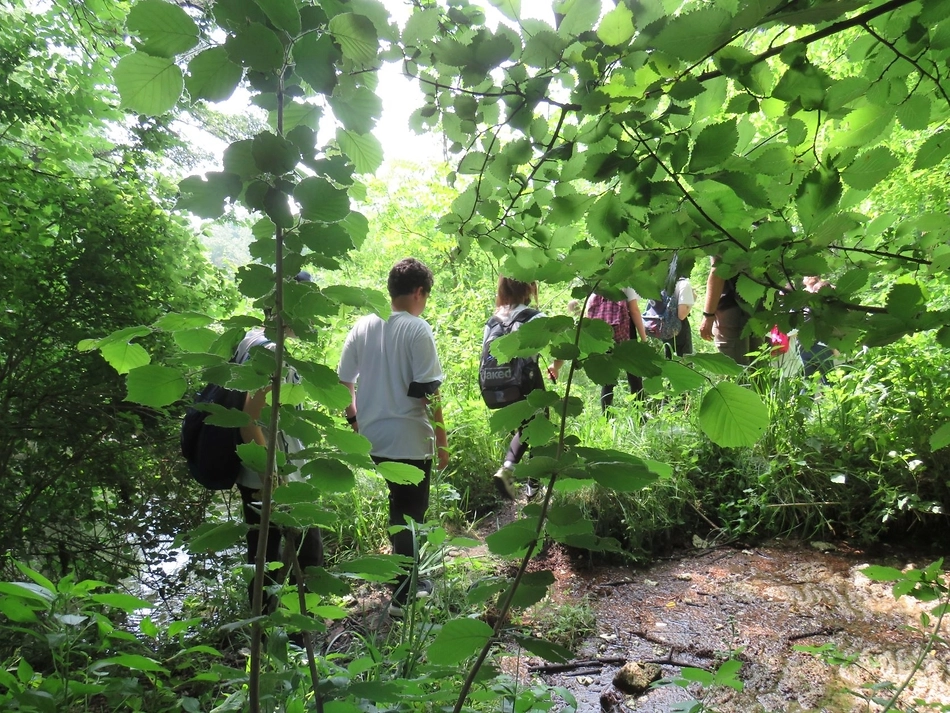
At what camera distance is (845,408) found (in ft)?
9.87

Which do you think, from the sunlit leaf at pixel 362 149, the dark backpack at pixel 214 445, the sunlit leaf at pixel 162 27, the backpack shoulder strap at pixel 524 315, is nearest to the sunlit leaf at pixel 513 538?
the sunlit leaf at pixel 362 149

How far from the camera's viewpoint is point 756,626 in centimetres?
239

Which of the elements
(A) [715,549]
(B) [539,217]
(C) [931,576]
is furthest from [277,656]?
(A) [715,549]

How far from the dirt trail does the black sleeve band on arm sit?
1.21 meters

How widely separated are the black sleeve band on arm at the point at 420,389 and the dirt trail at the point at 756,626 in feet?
3.97

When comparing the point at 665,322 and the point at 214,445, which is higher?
the point at 665,322

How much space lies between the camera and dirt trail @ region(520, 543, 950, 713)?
1987 millimetres

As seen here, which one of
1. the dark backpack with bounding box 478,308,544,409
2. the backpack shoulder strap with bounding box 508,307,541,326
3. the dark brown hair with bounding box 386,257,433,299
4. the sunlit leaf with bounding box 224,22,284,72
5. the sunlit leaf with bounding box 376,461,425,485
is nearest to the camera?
the sunlit leaf with bounding box 224,22,284,72

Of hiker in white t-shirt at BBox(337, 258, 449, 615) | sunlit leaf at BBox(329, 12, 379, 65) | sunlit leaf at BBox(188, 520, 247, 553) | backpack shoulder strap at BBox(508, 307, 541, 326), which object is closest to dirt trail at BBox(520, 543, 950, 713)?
hiker in white t-shirt at BBox(337, 258, 449, 615)

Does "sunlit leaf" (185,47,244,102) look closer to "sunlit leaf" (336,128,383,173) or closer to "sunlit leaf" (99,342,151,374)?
"sunlit leaf" (336,128,383,173)

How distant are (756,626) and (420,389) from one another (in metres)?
1.82

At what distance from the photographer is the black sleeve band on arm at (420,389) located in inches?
103

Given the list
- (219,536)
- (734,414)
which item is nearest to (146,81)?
(219,536)

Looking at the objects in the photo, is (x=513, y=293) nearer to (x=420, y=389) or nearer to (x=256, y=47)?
(x=420, y=389)
